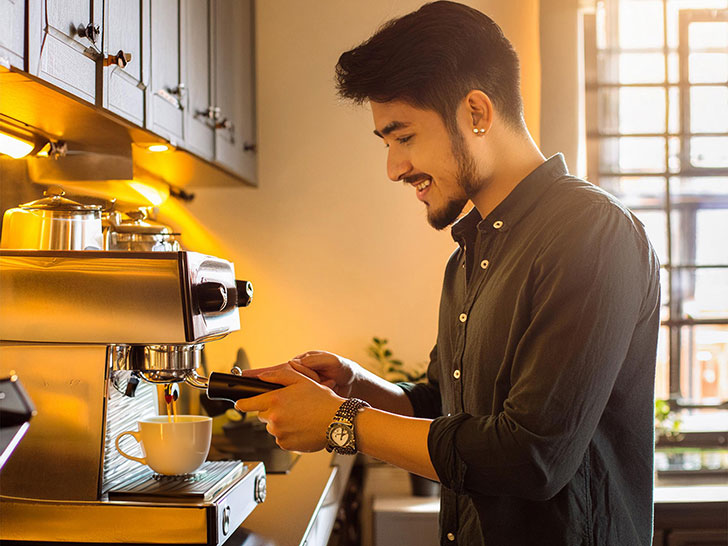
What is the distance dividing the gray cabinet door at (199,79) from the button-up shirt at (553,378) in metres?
0.89

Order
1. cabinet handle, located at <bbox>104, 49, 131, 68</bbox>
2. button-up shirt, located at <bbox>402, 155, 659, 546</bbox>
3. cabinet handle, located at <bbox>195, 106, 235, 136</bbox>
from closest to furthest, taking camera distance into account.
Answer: button-up shirt, located at <bbox>402, 155, 659, 546</bbox>, cabinet handle, located at <bbox>104, 49, 131, 68</bbox>, cabinet handle, located at <bbox>195, 106, 235, 136</bbox>

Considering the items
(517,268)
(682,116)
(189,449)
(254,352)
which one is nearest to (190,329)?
(189,449)

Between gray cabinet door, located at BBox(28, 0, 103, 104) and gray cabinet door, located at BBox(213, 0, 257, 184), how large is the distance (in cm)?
84

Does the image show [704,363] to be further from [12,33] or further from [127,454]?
[12,33]

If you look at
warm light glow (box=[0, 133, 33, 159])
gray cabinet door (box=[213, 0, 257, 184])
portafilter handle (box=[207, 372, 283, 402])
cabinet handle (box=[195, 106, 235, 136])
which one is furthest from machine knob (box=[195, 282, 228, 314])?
gray cabinet door (box=[213, 0, 257, 184])

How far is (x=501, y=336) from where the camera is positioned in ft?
3.66

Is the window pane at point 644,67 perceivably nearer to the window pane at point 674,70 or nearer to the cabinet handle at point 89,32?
the window pane at point 674,70

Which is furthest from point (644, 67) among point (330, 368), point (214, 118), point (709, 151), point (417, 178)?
point (330, 368)

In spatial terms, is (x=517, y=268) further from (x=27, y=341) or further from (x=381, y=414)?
(x=27, y=341)

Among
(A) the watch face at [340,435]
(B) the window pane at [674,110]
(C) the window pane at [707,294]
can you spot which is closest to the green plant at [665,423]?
(C) the window pane at [707,294]

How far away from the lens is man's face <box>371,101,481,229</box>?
1227mm

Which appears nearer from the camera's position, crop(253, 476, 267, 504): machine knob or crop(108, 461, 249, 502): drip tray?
crop(108, 461, 249, 502): drip tray

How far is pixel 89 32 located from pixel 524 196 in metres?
0.71

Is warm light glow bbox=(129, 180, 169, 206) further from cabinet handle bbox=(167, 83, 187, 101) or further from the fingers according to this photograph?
the fingers
